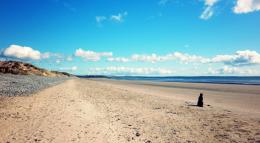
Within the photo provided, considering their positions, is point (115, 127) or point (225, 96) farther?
point (225, 96)

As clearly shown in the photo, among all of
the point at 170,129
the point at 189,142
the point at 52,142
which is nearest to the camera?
the point at 52,142

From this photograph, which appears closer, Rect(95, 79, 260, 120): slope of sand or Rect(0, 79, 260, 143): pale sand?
Rect(0, 79, 260, 143): pale sand

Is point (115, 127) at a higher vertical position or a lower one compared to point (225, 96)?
lower

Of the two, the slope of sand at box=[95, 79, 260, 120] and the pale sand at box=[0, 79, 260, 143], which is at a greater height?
the slope of sand at box=[95, 79, 260, 120]

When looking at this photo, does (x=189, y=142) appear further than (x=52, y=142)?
Yes

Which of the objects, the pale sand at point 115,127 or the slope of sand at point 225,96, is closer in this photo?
the pale sand at point 115,127

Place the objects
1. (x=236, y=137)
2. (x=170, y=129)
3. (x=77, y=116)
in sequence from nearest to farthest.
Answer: (x=236, y=137) < (x=170, y=129) < (x=77, y=116)

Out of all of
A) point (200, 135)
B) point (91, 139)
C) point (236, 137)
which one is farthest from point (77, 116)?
point (236, 137)

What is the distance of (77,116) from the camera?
13703 millimetres

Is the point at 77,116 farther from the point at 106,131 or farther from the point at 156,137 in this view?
the point at 156,137

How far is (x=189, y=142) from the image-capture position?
31.5 ft

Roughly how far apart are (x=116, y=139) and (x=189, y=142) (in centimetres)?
264

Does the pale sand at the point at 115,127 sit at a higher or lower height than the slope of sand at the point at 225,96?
lower

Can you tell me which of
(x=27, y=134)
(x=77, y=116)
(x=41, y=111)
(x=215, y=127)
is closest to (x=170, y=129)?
(x=215, y=127)
